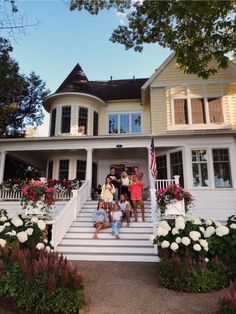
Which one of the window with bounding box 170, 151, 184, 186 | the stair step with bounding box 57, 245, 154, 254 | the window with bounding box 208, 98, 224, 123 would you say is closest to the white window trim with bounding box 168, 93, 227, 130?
the window with bounding box 208, 98, 224, 123

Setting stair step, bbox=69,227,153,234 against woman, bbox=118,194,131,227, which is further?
woman, bbox=118,194,131,227

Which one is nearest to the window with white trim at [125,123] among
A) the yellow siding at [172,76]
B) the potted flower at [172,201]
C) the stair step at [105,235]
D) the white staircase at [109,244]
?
the yellow siding at [172,76]

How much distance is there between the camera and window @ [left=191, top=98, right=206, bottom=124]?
539 inches

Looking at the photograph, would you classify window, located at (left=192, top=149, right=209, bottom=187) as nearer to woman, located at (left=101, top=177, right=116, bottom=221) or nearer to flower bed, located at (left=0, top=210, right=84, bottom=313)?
woman, located at (left=101, top=177, right=116, bottom=221)

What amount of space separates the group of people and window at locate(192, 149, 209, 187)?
3.55 meters

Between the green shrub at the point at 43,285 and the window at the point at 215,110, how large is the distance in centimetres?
1131

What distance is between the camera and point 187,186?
12.2 meters

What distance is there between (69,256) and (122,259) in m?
1.51

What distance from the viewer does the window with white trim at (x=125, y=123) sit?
15.8 meters

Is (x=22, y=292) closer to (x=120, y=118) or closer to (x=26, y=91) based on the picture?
(x=120, y=118)

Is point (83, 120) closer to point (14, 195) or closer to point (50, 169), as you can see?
point (50, 169)

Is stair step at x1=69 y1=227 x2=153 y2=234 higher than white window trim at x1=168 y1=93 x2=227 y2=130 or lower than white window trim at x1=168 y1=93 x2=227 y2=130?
lower

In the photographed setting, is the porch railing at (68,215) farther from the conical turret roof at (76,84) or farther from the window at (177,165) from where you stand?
the conical turret roof at (76,84)

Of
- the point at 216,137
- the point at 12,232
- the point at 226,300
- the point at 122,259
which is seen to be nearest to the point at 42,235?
the point at 12,232
